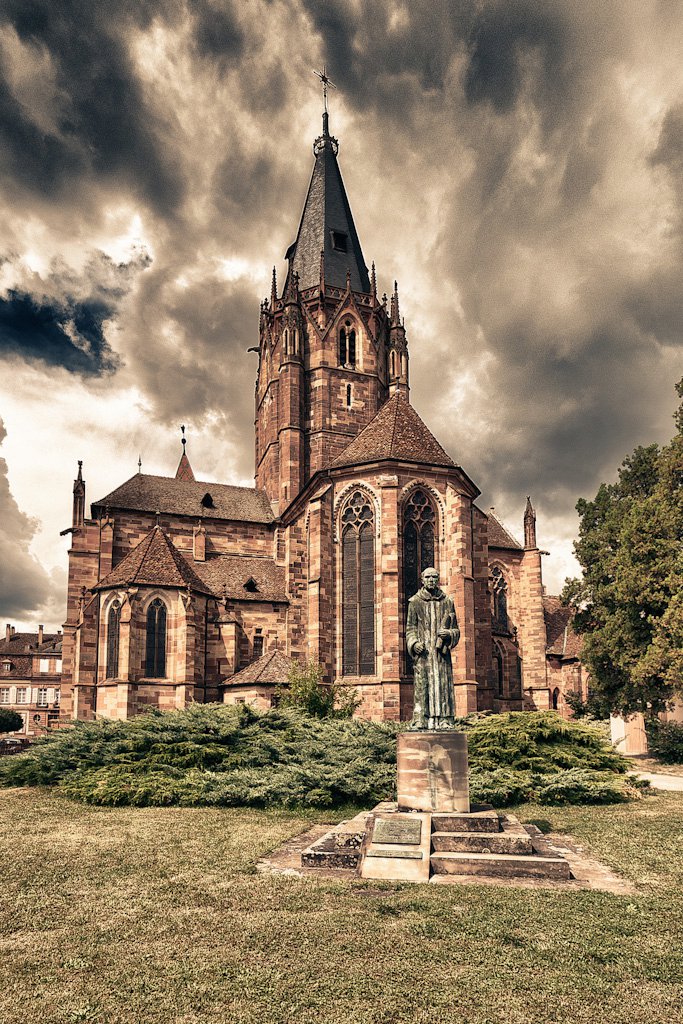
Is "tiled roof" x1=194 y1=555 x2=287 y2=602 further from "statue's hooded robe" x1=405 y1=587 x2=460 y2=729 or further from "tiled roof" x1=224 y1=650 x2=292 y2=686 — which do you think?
"statue's hooded robe" x1=405 y1=587 x2=460 y2=729

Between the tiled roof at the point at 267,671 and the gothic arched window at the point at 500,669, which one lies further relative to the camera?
the gothic arched window at the point at 500,669

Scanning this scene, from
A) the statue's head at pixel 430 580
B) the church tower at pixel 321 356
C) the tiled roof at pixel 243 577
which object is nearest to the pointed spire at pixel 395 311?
the church tower at pixel 321 356

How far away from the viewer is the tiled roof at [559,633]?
42.3 metres

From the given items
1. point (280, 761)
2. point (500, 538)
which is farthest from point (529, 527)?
point (280, 761)

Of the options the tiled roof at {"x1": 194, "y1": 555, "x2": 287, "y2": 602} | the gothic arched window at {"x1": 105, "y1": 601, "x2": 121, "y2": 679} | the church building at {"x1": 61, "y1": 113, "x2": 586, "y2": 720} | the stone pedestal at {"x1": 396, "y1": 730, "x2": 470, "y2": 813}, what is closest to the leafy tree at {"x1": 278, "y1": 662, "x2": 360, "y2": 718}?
the church building at {"x1": 61, "y1": 113, "x2": 586, "y2": 720}

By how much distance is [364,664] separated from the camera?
90.0 feet

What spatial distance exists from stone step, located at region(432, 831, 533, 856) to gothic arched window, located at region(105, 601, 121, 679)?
75.9 ft

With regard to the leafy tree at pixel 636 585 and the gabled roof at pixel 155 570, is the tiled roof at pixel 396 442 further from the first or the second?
the gabled roof at pixel 155 570

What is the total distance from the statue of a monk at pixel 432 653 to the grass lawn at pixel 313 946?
314 cm

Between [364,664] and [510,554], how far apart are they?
17662mm

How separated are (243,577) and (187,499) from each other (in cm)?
716

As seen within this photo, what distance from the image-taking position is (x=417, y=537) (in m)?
28.4

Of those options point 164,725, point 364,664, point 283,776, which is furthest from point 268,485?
point 283,776

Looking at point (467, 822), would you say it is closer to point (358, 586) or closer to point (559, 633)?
point (358, 586)
